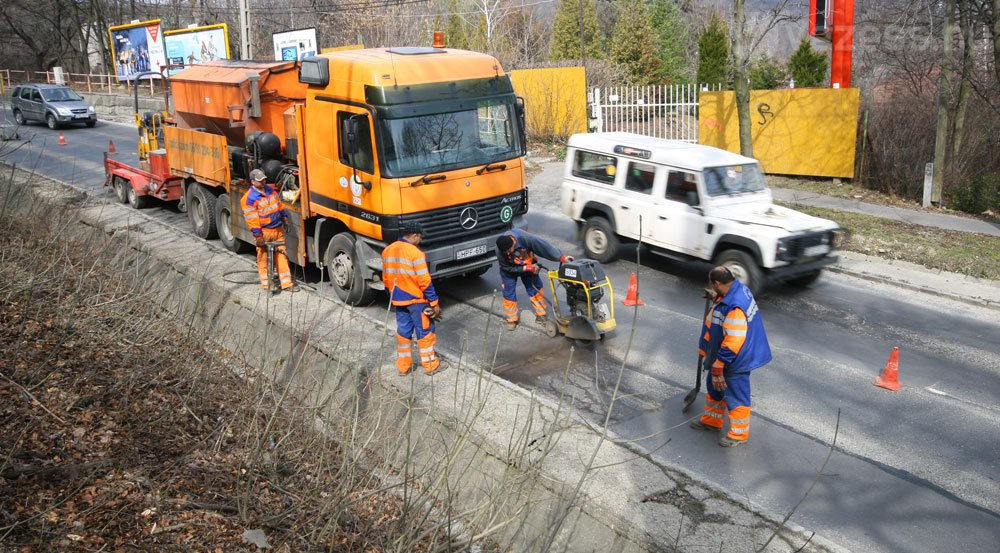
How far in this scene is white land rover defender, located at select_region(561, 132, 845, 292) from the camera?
10.6 metres

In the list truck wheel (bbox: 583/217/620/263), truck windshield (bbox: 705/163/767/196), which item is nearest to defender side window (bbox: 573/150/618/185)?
truck wheel (bbox: 583/217/620/263)

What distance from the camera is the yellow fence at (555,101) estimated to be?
25172 mm

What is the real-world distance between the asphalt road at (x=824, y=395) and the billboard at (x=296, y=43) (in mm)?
17950

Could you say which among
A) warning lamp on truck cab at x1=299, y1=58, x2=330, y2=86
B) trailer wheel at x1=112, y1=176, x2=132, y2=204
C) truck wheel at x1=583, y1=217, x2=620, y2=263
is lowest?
truck wheel at x1=583, y1=217, x2=620, y2=263

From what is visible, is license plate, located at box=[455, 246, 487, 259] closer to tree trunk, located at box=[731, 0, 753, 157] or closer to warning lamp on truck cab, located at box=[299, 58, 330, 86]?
warning lamp on truck cab, located at box=[299, 58, 330, 86]

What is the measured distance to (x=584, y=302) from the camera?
29.9 feet

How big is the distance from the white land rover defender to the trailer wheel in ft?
32.4

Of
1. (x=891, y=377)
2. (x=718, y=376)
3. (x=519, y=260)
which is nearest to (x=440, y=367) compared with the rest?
(x=519, y=260)

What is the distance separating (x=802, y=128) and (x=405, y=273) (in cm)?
1527

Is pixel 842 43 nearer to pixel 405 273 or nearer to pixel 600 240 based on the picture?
pixel 600 240

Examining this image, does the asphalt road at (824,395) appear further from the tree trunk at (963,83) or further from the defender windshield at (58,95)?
the defender windshield at (58,95)

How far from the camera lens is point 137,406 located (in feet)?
19.3

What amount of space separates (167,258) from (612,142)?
740 centimetres

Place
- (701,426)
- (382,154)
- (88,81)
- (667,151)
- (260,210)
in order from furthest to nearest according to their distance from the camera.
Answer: (88,81) < (667,151) < (260,210) < (382,154) < (701,426)
